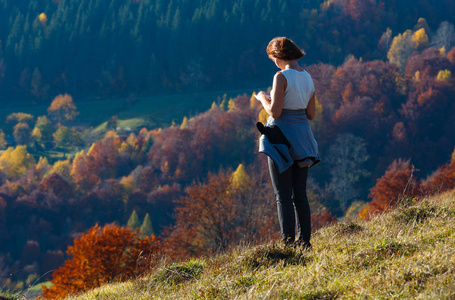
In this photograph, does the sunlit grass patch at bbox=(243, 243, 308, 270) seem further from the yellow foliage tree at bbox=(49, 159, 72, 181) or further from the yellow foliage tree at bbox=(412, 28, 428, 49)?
the yellow foliage tree at bbox=(412, 28, 428, 49)

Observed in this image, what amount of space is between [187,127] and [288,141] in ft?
295

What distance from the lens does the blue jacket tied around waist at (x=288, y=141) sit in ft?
A: 12.7

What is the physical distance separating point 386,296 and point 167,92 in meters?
132

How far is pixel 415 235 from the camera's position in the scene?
143 inches

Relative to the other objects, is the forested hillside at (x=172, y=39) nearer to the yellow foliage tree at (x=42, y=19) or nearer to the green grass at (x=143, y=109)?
the yellow foliage tree at (x=42, y=19)

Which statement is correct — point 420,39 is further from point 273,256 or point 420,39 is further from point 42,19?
point 273,256

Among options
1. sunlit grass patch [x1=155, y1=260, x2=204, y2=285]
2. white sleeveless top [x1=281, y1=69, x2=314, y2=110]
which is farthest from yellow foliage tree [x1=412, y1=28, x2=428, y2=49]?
sunlit grass patch [x1=155, y1=260, x2=204, y2=285]

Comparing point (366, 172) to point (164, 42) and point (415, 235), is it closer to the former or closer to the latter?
point (415, 235)

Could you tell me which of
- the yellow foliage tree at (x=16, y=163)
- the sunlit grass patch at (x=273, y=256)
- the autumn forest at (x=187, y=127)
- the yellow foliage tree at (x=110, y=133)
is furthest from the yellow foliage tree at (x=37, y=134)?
the sunlit grass patch at (x=273, y=256)

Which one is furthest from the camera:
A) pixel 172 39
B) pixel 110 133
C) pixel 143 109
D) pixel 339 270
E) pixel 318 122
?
pixel 172 39

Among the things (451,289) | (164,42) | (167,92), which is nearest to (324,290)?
(451,289)

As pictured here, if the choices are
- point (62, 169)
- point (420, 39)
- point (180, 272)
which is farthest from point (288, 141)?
point (420, 39)

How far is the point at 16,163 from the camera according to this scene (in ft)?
317

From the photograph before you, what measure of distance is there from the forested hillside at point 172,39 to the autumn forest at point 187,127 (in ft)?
1.34
